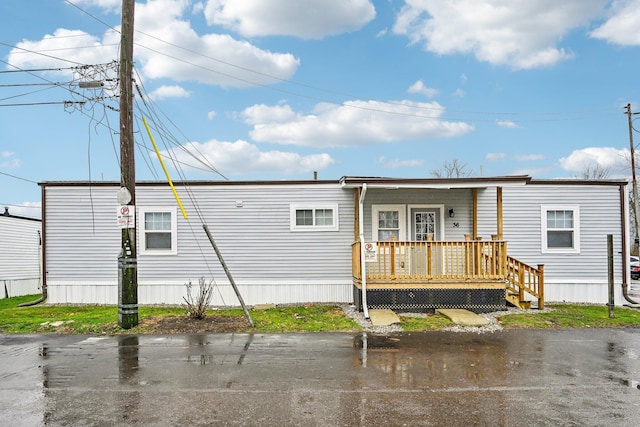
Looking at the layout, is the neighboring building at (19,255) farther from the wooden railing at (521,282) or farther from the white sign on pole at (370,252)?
the wooden railing at (521,282)

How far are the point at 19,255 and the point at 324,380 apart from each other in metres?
19.8

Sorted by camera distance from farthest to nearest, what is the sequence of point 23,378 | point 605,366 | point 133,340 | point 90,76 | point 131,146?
point 90,76 < point 131,146 < point 133,340 < point 605,366 < point 23,378

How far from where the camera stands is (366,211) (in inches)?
537

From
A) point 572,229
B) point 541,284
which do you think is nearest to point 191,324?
point 541,284

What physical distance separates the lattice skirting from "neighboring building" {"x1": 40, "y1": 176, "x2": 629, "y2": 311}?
1.97 m

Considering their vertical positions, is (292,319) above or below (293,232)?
below

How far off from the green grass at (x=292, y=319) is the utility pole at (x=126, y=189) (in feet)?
1.76

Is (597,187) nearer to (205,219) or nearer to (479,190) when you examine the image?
(479,190)

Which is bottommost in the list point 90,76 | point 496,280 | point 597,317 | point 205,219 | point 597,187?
point 597,317

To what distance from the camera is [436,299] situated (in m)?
11.5

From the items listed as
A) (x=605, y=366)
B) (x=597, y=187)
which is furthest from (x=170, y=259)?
(x=597, y=187)

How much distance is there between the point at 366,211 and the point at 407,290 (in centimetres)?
294

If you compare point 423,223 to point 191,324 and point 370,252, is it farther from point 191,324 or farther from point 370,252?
point 191,324

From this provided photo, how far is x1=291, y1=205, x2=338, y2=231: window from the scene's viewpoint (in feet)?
44.2
